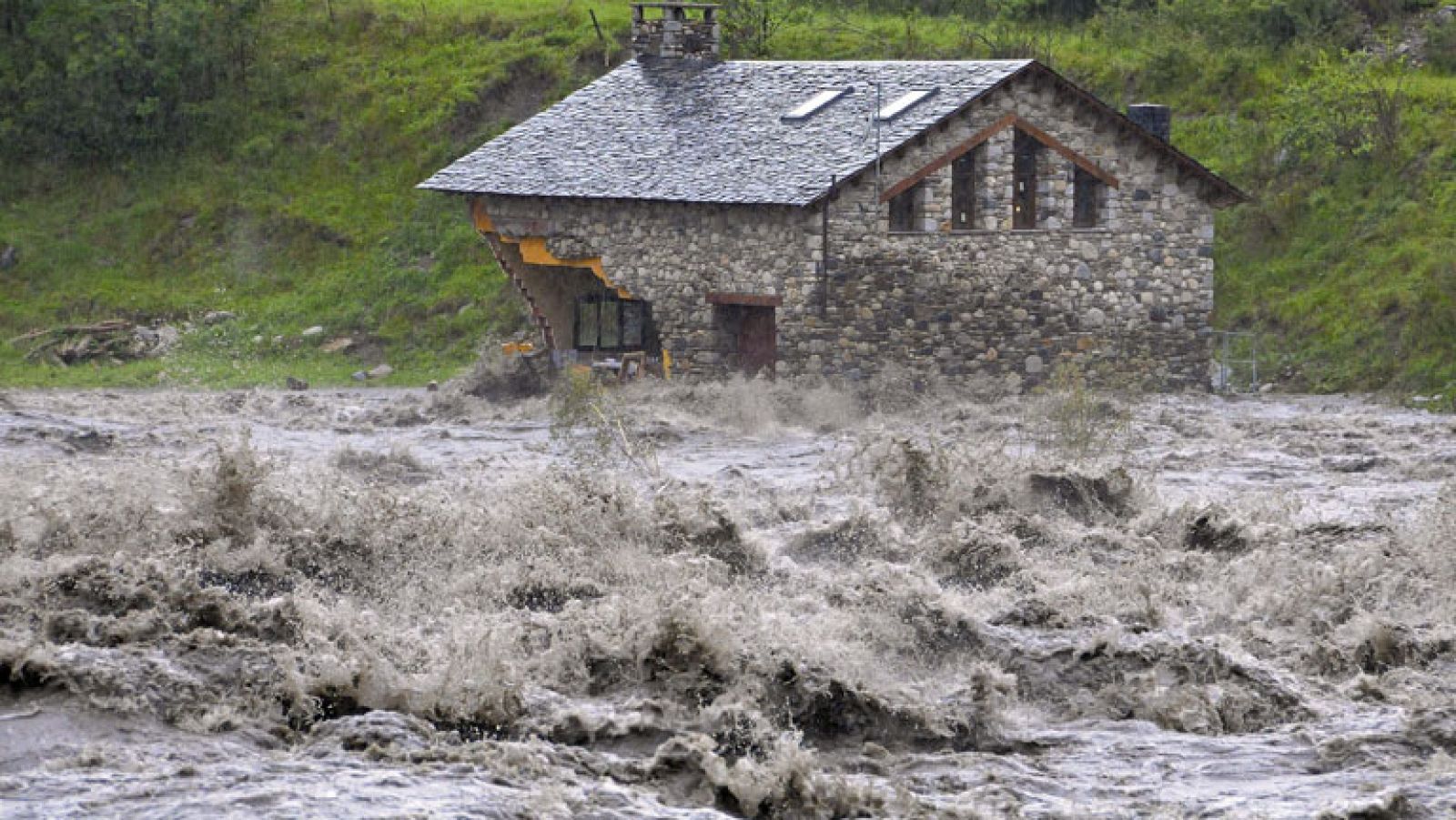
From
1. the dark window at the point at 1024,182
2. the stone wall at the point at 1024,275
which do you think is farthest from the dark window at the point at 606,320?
the dark window at the point at 1024,182

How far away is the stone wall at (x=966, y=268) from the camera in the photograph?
85.3 ft

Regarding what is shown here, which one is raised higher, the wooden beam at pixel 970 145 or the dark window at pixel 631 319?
the wooden beam at pixel 970 145

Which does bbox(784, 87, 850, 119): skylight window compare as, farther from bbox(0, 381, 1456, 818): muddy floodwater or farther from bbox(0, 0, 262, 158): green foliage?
bbox(0, 0, 262, 158): green foliage

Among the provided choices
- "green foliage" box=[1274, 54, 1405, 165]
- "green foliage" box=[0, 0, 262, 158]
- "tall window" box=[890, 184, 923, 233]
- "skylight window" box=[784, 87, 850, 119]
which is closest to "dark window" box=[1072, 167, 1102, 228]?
"tall window" box=[890, 184, 923, 233]

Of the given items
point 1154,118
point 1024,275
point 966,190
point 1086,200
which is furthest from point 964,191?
point 1154,118

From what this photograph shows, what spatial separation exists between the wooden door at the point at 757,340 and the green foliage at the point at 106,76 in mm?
14913

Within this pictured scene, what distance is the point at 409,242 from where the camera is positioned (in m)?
35.5

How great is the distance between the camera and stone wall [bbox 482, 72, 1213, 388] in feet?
85.3

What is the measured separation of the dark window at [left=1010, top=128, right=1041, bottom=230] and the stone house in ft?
0.08

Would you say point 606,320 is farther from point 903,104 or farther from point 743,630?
point 743,630

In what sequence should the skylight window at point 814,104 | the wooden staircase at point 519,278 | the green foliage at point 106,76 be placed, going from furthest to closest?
the green foliage at point 106,76, the wooden staircase at point 519,278, the skylight window at point 814,104

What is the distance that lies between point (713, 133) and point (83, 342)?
453 inches

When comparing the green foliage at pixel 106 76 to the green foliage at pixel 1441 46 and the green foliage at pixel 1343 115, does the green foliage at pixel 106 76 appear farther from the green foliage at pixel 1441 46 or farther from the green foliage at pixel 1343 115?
the green foliage at pixel 1441 46

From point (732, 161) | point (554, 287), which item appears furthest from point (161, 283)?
point (732, 161)
